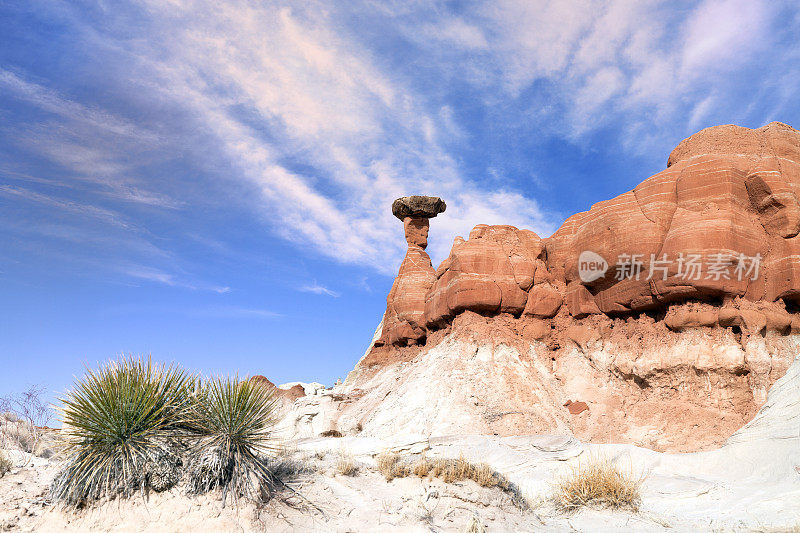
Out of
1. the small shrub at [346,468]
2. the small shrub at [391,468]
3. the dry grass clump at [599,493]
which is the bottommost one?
the small shrub at [346,468]

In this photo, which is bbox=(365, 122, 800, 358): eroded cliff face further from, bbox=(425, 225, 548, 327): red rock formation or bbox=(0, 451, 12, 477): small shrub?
bbox=(0, 451, 12, 477): small shrub

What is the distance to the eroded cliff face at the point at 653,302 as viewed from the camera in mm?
20859

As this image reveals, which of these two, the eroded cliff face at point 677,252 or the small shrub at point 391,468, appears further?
the eroded cliff face at point 677,252

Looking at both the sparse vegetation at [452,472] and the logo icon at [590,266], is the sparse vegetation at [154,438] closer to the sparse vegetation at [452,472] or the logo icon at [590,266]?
the sparse vegetation at [452,472]

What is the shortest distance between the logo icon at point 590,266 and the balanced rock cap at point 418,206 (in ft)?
49.7

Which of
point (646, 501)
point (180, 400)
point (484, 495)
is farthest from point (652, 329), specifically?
point (180, 400)

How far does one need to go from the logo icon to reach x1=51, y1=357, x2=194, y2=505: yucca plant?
69.9 feet

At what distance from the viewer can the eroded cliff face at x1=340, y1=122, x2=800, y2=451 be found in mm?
20859

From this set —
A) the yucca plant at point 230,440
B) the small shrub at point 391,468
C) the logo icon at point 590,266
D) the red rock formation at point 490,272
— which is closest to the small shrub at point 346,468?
the small shrub at point 391,468

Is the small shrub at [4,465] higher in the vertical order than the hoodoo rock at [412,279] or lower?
lower

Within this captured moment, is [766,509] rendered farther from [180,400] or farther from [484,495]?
[180,400]

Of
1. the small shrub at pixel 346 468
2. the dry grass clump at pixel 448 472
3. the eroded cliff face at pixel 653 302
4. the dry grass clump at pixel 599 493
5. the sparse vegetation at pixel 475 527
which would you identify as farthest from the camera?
the eroded cliff face at pixel 653 302

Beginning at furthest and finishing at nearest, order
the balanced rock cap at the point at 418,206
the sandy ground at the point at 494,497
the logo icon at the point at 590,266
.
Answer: the balanced rock cap at the point at 418,206 → the logo icon at the point at 590,266 → the sandy ground at the point at 494,497

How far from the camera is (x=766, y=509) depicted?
11.6m
